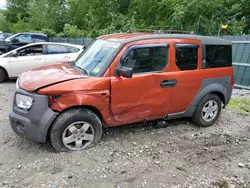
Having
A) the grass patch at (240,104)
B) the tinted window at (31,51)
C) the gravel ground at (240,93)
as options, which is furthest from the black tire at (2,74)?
the gravel ground at (240,93)

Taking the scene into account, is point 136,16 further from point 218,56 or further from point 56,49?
point 218,56

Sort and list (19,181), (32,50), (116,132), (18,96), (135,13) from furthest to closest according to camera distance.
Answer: (135,13) < (32,50) < (116,132) < (18,96) < (19,181)

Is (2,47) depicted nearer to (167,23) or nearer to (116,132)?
(167,23)

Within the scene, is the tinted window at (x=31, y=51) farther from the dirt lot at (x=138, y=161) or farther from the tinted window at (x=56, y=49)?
the dirt lot at (x=138, y=161)

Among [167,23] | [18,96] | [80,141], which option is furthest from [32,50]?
[167,23]

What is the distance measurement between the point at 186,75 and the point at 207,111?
973mm

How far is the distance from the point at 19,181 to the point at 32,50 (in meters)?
6.16

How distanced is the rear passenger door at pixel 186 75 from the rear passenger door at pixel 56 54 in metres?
5.14

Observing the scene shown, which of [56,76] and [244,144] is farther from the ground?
[56,76]

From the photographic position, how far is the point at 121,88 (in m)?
3.77

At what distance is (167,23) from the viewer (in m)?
14.9

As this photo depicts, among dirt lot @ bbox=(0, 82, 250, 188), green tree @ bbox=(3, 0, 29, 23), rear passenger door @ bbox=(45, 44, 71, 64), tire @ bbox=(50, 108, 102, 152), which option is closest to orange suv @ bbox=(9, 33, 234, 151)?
tire @ bbox=(50, 108, 102, 152)

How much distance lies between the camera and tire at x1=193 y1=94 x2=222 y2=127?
4.62 m

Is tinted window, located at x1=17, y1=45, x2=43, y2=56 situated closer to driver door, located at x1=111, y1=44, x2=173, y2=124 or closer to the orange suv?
the orange suv
